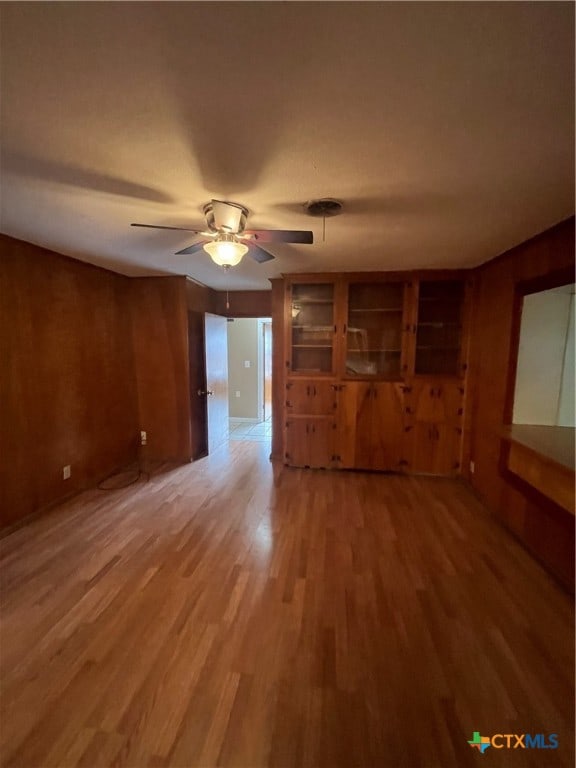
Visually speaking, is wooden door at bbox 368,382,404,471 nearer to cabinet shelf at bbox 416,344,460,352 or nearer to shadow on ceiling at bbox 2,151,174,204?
cabinet shelf at bbox 416,344,460,352

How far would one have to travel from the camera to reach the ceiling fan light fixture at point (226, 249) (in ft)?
6.07

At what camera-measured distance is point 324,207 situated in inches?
74.1

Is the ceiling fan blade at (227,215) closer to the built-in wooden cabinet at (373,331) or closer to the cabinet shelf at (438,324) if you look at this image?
the built-in wooden cabinet at (373,331)

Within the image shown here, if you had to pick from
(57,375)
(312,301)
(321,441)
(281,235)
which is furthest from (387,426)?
(57,375)

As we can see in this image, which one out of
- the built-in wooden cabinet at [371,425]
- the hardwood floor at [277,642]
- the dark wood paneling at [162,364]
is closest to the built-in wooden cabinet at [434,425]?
the built-in wooden cabinet at [371,425]

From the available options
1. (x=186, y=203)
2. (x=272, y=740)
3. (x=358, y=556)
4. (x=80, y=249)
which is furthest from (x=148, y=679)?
(x=80, y=249)

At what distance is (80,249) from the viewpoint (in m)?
2.84

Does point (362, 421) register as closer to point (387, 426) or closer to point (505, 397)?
point (387, 426)

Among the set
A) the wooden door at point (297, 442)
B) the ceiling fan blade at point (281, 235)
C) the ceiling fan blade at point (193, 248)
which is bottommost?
the wooden door at point (297, 442)

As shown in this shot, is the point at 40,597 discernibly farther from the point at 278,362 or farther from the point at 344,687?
the point at 278,362

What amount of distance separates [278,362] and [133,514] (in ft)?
7.38

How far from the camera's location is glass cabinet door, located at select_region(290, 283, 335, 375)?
3.94 m

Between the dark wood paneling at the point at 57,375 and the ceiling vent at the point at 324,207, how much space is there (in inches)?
93.2

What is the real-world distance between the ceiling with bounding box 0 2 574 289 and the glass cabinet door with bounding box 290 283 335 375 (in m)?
1.84
